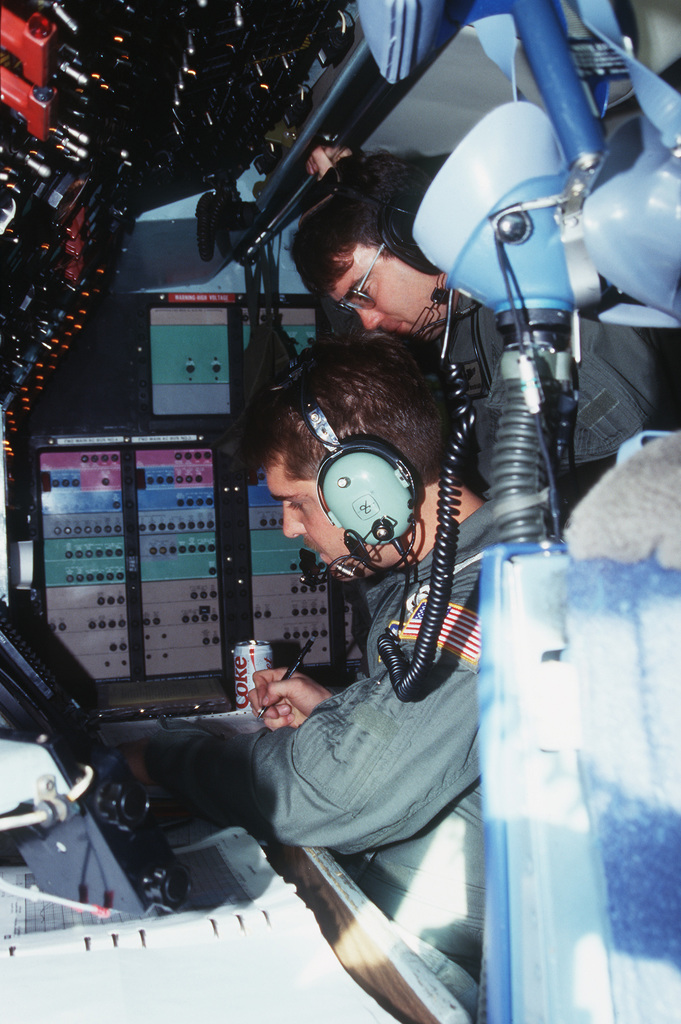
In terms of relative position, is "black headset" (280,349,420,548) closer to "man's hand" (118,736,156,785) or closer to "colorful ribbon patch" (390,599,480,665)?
"colorful ribbon patch" (390,599,480,665)

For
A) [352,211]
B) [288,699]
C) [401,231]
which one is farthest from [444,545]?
[352,211]

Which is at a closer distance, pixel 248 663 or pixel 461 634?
pixel 461 634

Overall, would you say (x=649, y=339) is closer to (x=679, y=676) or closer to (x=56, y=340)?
(x=679, y=676)

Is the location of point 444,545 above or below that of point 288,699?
above

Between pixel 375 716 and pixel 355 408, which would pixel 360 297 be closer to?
pixel 355 408

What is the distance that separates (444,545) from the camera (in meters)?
0.79

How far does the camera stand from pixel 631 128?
0.52 metres

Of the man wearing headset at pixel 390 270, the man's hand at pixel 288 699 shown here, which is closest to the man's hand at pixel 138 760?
the man's hand at pixel 288 699

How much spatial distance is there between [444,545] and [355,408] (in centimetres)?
43

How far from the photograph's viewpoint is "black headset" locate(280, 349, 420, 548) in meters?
1.05

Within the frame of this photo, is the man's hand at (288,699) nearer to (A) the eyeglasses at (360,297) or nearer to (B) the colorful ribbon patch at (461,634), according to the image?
(B) the colorful ribbon patch at (461,634)

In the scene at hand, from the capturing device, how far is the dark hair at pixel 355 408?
1147 mm

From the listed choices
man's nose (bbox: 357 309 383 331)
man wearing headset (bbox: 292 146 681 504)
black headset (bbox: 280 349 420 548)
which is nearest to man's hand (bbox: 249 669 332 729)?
black headset (bbox: 280 349 420 548)

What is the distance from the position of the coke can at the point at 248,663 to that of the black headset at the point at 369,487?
36.7 inches
